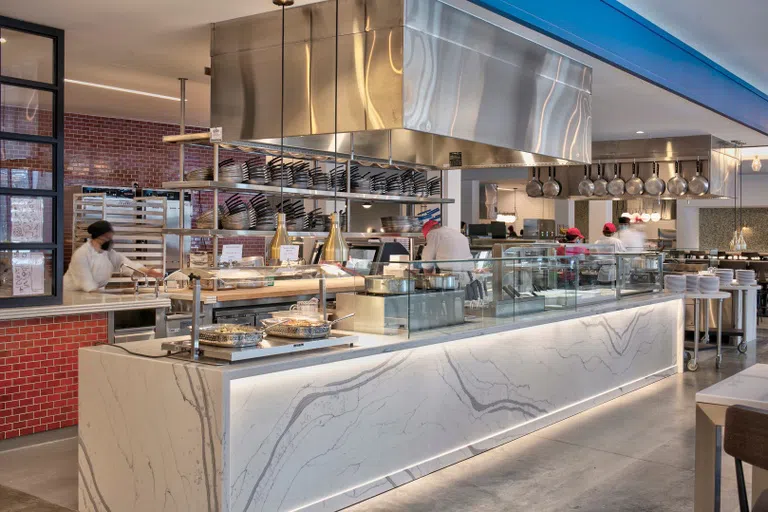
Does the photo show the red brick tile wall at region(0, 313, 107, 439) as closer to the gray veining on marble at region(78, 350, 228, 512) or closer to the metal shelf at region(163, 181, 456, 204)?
the metal shelf at region(163, 181, 456, 204)

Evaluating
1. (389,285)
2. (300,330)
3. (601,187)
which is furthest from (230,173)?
(601,187)

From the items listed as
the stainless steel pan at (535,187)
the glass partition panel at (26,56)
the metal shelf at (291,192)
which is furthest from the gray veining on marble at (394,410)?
the stainless steel pan at (535,187)

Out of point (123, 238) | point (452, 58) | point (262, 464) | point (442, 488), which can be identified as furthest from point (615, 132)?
point (262, 464)

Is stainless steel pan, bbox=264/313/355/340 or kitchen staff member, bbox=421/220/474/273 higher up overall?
kitchen staff member, bbox=421/220/474/273

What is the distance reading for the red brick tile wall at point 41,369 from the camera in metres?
5.48

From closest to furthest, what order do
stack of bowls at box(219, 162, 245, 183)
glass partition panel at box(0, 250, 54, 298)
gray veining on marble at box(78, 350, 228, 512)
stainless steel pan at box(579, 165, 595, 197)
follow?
gray veining on marble at box(78, 350, 228, 512) < glass partition panel at box(0, 250, 54, 298) < stack of bowls at box(219, 162, 245, 183) < stainless steel pan at box(579, 165, 595, 197)

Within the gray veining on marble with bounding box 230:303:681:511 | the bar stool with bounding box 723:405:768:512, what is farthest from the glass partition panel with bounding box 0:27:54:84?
the bar stool with bounding box 723:405:768:512

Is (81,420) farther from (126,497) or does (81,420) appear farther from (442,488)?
(442,488)

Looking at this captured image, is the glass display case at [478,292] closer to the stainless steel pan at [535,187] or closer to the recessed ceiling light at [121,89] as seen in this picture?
the stainless steel pan at [535,187]

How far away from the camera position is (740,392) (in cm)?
304

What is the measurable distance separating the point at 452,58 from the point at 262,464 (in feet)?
10.9

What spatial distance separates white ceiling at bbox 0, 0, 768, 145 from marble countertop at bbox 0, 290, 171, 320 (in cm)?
216

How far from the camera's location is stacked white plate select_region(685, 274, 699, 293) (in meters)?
9.09

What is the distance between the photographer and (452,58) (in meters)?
5.65
